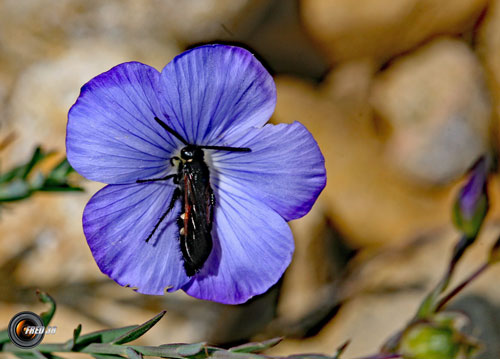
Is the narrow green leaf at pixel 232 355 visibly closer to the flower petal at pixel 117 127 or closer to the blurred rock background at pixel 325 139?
the flower petal at pixel 117 127

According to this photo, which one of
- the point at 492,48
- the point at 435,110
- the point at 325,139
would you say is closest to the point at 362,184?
the point at 325,139

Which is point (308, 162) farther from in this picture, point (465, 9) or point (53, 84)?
point (465, 9)

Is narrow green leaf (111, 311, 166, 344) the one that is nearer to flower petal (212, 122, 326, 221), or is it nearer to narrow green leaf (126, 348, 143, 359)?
narrow green leaf (126, 348, 143, 359)

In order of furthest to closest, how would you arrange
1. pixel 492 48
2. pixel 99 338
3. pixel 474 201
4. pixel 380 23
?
pixel 492 48 → pixel 380 23 → pixel 474 201 → pixel 99 338

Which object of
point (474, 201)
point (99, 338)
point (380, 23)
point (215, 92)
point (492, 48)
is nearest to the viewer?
point (215, 92)

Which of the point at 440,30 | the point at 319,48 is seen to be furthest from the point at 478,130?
the point at 319,48

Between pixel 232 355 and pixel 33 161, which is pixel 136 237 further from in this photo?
pixel 33 161

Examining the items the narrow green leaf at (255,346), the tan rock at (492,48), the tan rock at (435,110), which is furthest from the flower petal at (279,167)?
the tan rock at (492,48)
